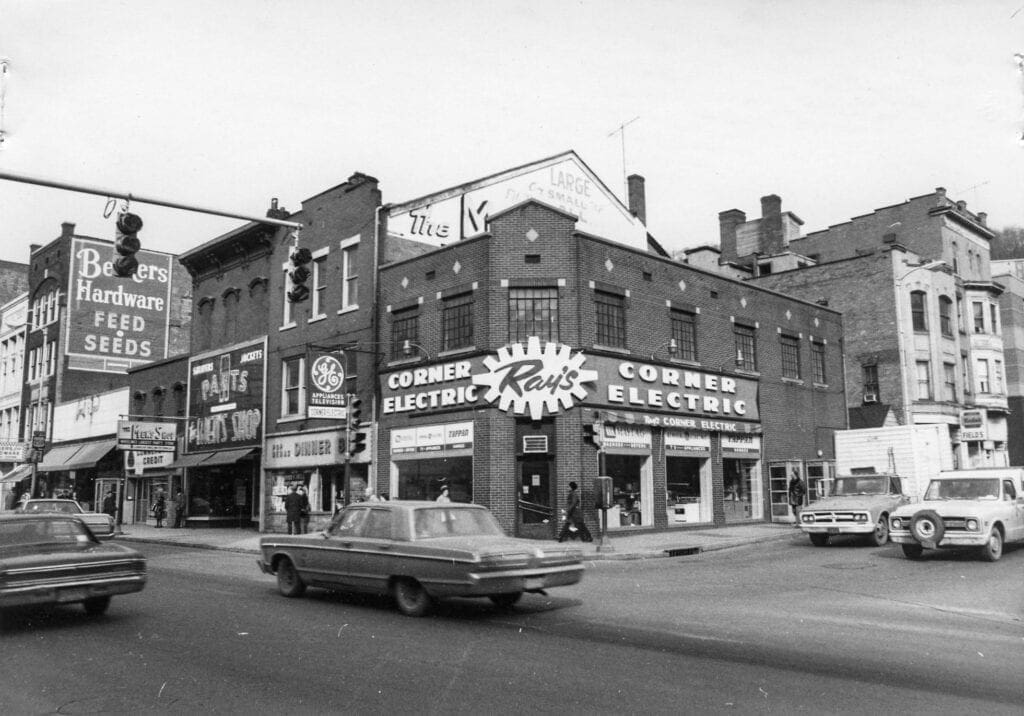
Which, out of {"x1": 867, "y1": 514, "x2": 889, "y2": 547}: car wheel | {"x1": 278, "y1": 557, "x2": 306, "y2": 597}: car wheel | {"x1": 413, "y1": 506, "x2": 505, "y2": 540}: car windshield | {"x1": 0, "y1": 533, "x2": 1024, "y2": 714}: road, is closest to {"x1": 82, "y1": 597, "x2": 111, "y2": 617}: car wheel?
{"x1": 0, "y1": 533, "x2": 1024, "y2": 714}: road

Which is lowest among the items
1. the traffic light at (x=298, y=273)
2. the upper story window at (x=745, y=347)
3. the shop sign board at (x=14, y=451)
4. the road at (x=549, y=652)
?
the road at (x=549, y=652)

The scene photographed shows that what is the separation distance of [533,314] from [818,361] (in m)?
15.3

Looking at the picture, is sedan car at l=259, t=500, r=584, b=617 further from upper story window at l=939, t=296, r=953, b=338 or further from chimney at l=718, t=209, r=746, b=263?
chimney at l=718, t=209, r=746, b=263

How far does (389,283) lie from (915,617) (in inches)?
761

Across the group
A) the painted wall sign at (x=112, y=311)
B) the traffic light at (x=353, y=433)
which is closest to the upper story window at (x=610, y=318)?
the traffic light at (x=353, y=433)

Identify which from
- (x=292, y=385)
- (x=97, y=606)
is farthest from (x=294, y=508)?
(x=97, y=606)

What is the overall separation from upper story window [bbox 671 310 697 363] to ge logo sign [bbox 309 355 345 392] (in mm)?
10336

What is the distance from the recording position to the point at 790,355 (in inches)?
1253

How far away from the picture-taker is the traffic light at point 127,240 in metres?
12.7

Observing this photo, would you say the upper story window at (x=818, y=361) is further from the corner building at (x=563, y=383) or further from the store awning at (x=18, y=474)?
the store awning at (x=18, y=474)

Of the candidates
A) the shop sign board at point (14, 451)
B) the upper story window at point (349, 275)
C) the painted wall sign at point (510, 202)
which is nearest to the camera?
the painted wall sign at point (510, 202)

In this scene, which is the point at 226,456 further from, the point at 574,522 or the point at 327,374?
the point at 574,522

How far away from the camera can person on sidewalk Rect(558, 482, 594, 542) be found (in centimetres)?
2158

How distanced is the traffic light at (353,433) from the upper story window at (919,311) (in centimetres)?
2922
